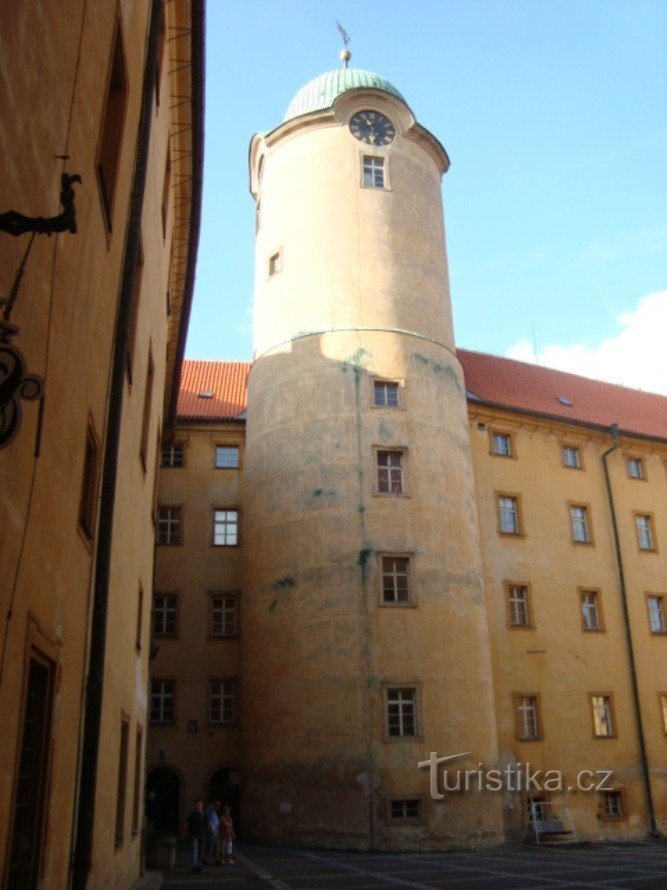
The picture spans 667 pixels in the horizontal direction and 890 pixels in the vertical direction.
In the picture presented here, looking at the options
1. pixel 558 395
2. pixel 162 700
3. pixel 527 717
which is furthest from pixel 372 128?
pixel 527 717

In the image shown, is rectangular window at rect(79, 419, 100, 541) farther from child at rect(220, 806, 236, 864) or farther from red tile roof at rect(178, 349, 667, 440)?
red tile roof at rect(178, 349, 667, 440)

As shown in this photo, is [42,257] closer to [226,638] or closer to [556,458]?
[226,638]

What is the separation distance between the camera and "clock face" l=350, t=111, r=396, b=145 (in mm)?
28672

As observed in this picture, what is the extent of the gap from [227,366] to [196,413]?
5.73 m

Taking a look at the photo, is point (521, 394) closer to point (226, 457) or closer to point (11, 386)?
point (226, 457)

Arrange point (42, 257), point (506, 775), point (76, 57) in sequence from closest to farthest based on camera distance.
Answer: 1. point (42, 257)
2. point (76, 57)
3. point (506, 775)

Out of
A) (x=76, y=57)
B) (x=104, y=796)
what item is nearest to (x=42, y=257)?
(x=76, y=57)

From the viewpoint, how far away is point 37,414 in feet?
19.5

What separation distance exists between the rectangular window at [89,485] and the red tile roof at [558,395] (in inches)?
908

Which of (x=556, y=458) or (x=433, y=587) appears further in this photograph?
(x=556, y=458)

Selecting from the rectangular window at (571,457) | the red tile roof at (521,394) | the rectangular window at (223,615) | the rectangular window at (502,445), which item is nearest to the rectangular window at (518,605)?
the rectangular window at (502,445)

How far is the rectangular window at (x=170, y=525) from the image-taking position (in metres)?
28.6

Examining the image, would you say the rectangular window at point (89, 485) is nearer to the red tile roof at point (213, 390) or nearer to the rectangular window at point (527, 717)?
the rectangular window at point (527, 717)

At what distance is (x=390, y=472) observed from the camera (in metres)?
24.6
